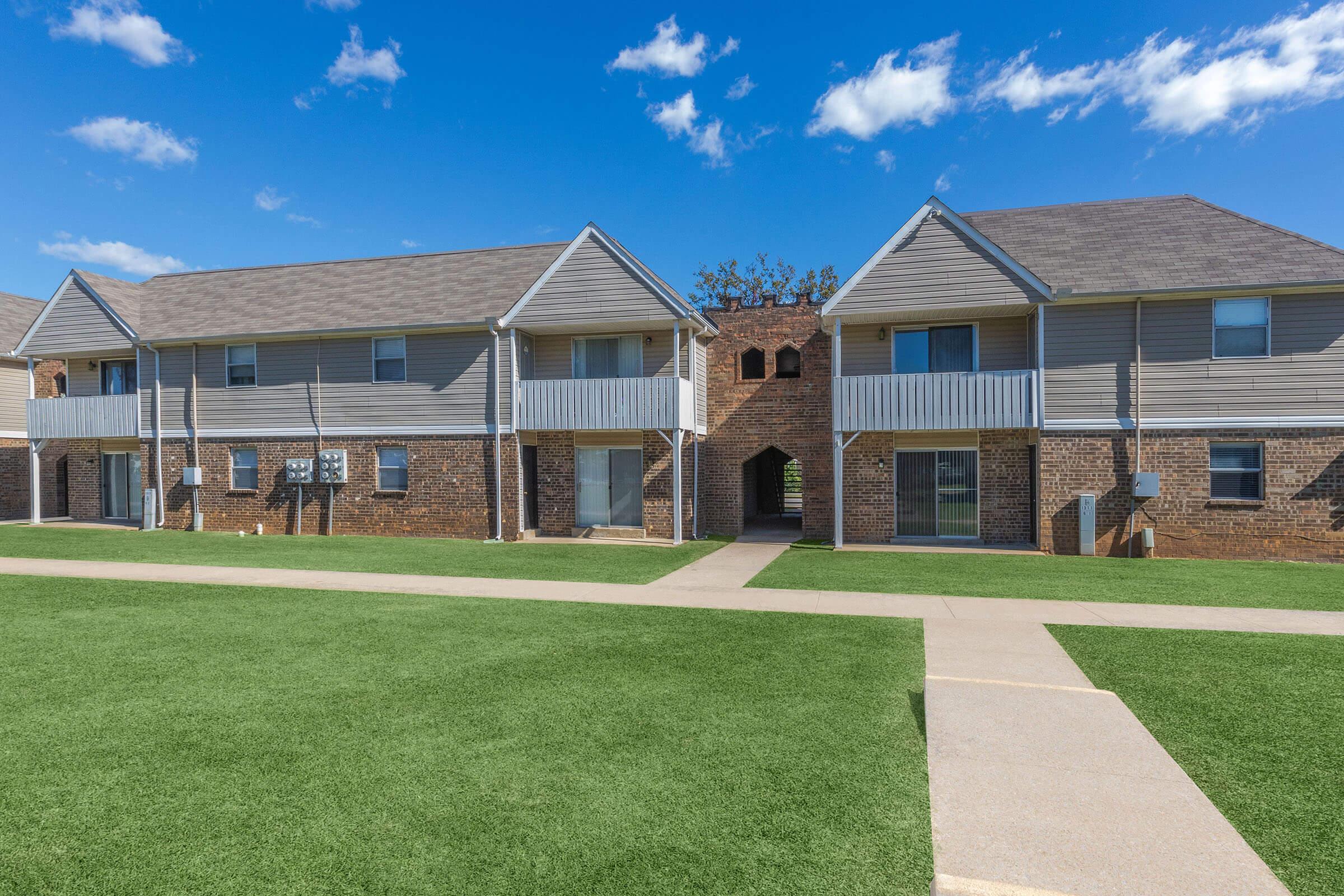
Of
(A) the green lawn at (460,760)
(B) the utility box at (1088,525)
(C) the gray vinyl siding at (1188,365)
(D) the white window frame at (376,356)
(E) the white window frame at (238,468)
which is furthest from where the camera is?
(E) the white window frame at (238,468)

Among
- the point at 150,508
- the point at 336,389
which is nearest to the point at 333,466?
the point at 336,389

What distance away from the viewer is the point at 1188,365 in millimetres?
15453

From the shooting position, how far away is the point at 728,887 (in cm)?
356

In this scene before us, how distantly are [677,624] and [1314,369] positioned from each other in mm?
14797

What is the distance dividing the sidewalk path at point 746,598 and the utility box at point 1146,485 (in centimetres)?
547

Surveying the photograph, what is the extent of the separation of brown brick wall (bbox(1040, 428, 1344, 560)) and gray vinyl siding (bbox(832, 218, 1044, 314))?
3368 mm

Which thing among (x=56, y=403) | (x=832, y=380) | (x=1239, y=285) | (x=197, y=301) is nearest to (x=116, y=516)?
(x=56, y=403)

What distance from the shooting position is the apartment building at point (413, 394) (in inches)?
738

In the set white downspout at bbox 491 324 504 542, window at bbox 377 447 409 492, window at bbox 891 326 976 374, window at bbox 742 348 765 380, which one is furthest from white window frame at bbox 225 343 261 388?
window at bbox 891 326 976 374

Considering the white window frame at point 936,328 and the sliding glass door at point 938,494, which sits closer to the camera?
the white window frame at point 936,328

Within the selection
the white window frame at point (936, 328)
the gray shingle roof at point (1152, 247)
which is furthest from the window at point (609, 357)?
the gray shingle roof at point (1152, 247)

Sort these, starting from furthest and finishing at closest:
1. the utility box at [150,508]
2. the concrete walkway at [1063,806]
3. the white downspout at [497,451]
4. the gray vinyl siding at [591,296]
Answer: the utility box at [150,508] → the white downspout at [497,451] → the gray vinyl siding at [591,296] → the concrete walkway at [1063,806]

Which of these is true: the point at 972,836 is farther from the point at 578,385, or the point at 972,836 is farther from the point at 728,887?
the point at 578,385

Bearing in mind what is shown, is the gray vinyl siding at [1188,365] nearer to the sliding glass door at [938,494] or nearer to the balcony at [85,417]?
the sliding glass door at [938,494]
